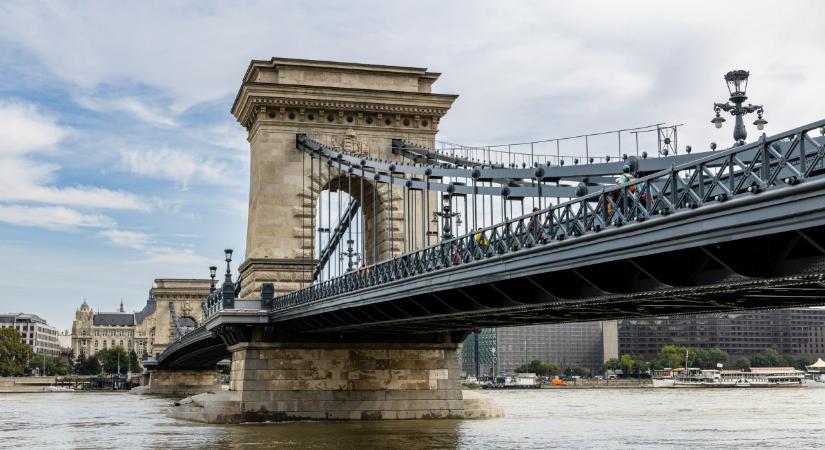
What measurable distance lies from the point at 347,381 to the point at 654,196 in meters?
28.6

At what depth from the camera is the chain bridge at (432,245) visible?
18.4 meters

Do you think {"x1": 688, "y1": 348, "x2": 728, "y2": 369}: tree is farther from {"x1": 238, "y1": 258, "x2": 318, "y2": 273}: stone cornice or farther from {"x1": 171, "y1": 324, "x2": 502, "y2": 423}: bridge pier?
{"x1": 171, "y1": 324, "x2": 502, "y2": 423}: bridge pier

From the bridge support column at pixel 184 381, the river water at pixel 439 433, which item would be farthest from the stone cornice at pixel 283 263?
the bridge support column at pixel 184 381

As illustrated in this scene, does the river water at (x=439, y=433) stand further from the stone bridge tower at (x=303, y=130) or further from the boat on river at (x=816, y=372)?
the boat on river at (x=816, y=372)

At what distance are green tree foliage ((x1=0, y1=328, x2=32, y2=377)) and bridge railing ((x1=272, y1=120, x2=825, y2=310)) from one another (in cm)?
14732

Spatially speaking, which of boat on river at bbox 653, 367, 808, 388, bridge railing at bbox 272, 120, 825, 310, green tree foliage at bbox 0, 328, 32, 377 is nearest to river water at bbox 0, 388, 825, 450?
bridge railing at bbox 272, 120, 825, 310

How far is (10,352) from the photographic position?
559 ft

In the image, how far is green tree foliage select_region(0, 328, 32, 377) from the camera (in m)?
169

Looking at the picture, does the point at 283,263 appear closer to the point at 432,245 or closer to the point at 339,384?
the point at 339,384

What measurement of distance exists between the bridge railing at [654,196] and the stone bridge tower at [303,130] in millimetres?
18671

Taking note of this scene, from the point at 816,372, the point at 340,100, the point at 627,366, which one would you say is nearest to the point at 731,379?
the point at 627,366

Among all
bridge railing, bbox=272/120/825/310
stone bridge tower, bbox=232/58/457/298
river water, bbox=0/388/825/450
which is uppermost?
stone bridge tower, bbox=232/58/457/298

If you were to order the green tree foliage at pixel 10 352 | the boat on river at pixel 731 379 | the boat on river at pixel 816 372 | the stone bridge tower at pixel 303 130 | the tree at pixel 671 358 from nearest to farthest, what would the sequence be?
1. the stone bridge tower at pixel 303 130
2. the boat on river at pixel 731 379
3. the green tree foliage at pixel 10 352
4. the boat on river at pixel 816 372
5. the tree at pixel 671 358

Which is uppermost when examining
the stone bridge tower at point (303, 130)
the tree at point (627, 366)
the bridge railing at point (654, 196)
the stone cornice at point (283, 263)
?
the stone bridge tower at point (303, 130)
